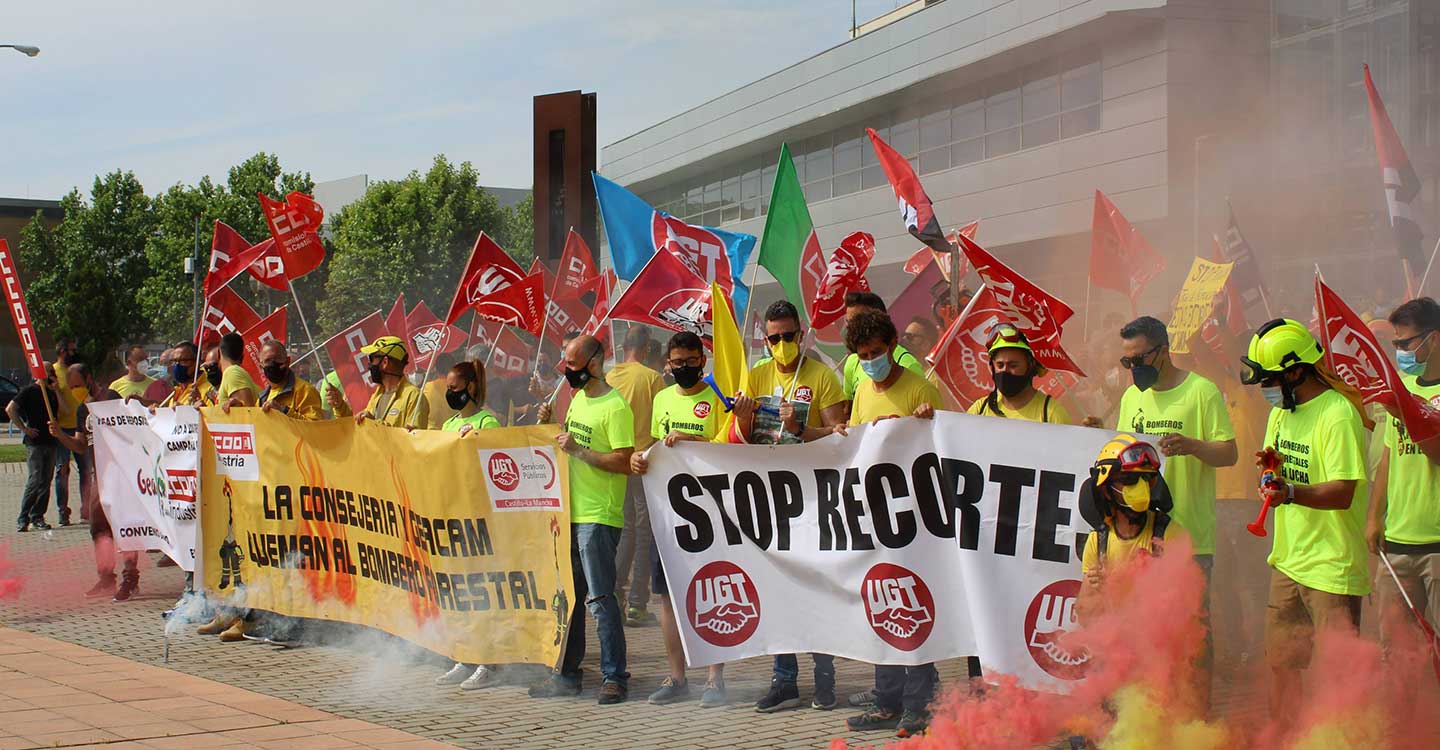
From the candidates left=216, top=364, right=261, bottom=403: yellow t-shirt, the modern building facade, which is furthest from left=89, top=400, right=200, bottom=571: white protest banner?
the modern building facade

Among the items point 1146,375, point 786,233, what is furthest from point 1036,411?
point 786,233

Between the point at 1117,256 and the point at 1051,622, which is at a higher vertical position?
the point at 1117,256

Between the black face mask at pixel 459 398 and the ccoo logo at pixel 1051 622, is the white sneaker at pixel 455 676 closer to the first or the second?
the black face mask at pixel 459 398

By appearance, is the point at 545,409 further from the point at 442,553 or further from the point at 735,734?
the point at 735,734

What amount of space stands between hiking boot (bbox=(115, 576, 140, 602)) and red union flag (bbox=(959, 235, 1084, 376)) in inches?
285

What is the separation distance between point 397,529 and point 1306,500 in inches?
195

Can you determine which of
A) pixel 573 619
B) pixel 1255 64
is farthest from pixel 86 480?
pixel 1255 64

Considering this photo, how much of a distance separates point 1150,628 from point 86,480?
12042mm

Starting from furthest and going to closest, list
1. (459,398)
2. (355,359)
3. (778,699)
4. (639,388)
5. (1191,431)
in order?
(355,359), (639,388), (459,398), (778,699), (1191,431)

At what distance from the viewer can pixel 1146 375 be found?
5.92m

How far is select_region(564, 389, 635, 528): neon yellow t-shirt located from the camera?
6969 mm

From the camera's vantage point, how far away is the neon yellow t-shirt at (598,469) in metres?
6.97

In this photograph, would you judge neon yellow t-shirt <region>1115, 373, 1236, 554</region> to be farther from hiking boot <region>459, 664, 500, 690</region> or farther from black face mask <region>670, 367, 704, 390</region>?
hiking boot <region>459, 664, 500, 690</region>

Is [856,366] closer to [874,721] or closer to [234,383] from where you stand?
[874,721]
